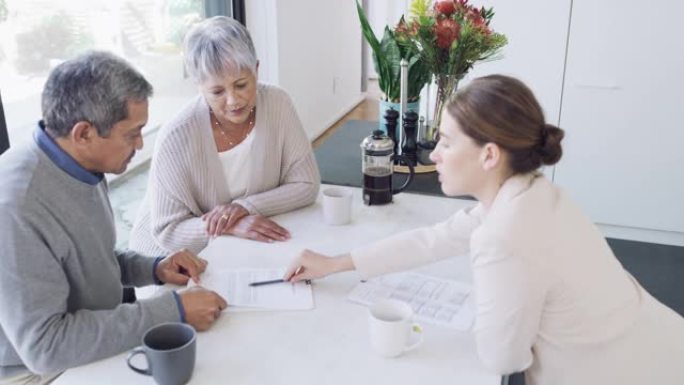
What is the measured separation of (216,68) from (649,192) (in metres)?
2.29

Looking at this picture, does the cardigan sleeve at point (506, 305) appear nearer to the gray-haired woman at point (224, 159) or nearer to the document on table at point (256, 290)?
the document on table at point (256, 290)

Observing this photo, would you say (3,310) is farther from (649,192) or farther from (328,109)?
(328,109)

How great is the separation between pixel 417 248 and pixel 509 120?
1.38ft

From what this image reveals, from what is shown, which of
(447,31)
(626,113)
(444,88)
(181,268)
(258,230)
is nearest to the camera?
(181,268)

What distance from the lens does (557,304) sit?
1146 mm

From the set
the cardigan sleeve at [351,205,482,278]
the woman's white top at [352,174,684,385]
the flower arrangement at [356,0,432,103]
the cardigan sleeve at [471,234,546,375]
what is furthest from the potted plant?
the cardigan sleeve at [471,234,546,375]

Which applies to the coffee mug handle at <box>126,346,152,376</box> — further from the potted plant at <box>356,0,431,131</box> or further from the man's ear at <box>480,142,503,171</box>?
the potted plant at <box>356,0,431,131</box>

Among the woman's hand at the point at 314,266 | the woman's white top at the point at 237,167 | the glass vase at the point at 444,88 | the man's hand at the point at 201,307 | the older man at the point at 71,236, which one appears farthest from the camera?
the glass vase at the point at 444,88

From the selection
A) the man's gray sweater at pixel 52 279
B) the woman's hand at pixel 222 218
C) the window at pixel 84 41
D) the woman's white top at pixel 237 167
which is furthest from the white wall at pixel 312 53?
the man's gray sweater at pixel 52 279

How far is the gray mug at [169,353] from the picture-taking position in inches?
41.0

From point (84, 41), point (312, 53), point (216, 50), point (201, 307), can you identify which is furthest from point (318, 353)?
point (312, 53)

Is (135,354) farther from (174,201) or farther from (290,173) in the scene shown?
(290,173)

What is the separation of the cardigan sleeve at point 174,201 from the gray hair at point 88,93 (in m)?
0.51

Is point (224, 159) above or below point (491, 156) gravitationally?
below
